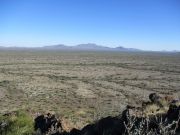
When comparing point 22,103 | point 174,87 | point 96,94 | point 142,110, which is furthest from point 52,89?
point 142,110

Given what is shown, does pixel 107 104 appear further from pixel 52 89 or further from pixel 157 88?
pixel 157 88

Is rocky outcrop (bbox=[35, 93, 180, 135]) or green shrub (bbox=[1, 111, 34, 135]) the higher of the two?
rocky outcrop (bbox=[35, 93, 180, 135])

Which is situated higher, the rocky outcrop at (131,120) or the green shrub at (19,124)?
the rocky outcrop at (131,120)

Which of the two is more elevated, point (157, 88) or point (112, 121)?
point (112, 121)

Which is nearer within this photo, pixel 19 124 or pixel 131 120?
pixel 131 120

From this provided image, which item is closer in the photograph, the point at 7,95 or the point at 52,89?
the point at 7,95

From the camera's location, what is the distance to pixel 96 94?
3052cm

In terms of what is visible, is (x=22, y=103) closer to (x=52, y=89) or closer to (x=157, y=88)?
(x=52, y=89)

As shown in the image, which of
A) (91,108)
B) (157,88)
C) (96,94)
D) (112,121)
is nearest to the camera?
(112,121)

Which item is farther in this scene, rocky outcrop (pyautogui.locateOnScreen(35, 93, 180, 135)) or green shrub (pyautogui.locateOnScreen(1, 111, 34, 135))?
green shrub (pyautogui.locateOnScreen(1, 111, 34, 135))

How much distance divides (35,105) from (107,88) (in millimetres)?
12381

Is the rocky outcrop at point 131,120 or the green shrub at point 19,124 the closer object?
the rocky outcrop at point 131,120

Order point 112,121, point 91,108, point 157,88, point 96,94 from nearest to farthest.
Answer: point 112,121
point 91,108
point 96,94
point 157,88

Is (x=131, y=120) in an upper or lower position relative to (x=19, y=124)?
upper
